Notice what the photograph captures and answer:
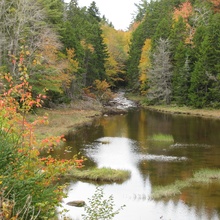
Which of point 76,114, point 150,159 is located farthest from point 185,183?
point 76,114

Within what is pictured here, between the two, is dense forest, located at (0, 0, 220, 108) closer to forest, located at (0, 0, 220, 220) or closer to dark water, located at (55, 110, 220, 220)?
forest, located at (0, 0, 220, 220)

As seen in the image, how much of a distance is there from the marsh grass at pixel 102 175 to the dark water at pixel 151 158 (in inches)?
22.3

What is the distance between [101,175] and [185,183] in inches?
167

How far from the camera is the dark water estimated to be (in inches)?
557

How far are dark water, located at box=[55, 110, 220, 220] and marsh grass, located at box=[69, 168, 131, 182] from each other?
22.3 inches

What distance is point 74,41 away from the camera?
4781 cm

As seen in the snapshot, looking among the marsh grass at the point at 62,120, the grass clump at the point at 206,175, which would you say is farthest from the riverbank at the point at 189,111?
the grass clump at the point at 206,175

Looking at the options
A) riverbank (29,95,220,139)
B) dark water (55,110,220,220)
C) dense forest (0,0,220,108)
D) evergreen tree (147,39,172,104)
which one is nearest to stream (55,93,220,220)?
dark water (55,110,220,220)

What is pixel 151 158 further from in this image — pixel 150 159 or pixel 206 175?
pixel 206 175

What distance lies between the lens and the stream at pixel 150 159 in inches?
555

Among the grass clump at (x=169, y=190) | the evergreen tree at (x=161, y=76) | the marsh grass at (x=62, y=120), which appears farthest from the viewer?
the evergreen tree at (x=161, y=76)

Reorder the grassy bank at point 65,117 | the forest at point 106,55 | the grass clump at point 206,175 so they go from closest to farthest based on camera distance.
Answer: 1. the grass clump at point 206,175
2. the grassy bank at point 65,117
3. the forest at point 106,55

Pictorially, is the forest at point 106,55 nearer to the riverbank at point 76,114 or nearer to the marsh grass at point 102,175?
the riverbank at point 76,114

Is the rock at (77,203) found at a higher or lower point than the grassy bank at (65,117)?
lower
